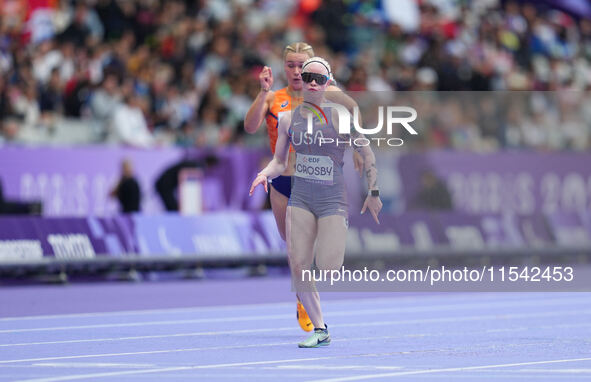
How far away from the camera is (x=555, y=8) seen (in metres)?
36.1

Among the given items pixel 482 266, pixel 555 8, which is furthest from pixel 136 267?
pixel 555 8

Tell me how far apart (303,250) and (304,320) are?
126 cm

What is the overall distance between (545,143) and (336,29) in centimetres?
545

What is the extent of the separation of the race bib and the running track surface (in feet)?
4.93

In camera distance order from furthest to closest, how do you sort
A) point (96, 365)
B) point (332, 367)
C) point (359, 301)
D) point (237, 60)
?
point (237, 60) → point (359, 301) → point (96, 365) → point (332, 367)

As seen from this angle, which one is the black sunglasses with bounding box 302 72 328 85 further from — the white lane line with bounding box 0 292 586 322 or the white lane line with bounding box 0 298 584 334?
the white lane line with bounding box 0 292 586 322

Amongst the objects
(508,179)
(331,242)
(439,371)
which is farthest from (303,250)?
(508,179)

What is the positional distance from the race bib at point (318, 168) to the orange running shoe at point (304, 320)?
1620 mm

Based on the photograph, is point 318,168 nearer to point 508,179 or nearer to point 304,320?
point 304,320

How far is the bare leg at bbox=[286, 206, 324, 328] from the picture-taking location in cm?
1211

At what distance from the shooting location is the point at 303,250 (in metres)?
12.2

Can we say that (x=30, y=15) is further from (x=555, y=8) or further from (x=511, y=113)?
(x=555, y=8)

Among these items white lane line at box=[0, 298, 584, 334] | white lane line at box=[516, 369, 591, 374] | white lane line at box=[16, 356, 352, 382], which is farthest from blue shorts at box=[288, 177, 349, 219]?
white lane line at box=[0, 298, 584, 334]

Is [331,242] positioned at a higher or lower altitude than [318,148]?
lower
